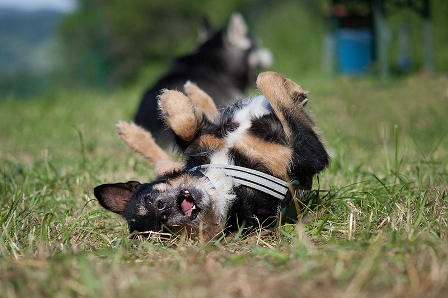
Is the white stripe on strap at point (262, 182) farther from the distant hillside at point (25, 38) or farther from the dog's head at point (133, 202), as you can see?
the distant hillside at point (25, 38)

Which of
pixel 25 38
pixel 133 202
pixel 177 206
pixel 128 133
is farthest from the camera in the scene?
pixel 25 38

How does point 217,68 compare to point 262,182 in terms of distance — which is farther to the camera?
point 217,68

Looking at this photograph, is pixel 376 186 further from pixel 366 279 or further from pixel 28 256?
pixel 28 256

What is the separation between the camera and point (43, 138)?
18.8 ft

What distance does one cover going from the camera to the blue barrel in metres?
12.9

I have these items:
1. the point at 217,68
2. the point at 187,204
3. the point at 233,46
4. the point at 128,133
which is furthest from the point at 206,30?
the point at 187,204

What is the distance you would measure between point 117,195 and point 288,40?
45.3 ft

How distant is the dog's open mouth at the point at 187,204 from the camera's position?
2.76 m

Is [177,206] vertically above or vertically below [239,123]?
below

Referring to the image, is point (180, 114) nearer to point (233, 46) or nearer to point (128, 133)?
point (128, 133)

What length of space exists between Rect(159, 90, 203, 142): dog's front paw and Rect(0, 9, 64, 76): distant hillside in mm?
8441

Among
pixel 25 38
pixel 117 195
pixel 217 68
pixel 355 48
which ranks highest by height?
pixel 25 38

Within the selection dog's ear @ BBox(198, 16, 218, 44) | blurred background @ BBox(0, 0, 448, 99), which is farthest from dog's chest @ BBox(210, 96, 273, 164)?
blurred background @ BBox(0, 0, 448, 99)

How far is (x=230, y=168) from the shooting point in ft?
9.76
